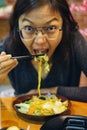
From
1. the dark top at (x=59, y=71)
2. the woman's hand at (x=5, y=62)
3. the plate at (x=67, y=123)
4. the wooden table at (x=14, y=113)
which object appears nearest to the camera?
the plate at (x=67, y=123)

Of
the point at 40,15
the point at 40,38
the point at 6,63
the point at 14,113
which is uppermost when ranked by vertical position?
the point at 40,15

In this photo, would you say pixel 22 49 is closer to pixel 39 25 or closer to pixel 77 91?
pixel 39 25

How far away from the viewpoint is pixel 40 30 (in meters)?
1.69

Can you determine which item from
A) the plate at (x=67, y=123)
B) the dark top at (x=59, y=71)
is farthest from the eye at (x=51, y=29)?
the plate at (x=67, y=123)

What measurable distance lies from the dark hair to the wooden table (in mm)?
424

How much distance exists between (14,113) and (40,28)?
0.51m

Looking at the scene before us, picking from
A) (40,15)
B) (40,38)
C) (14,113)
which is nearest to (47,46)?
(40,38)

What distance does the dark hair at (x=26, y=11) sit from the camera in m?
1.72

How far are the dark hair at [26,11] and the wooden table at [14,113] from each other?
0.42m

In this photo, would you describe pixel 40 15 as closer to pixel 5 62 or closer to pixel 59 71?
pixel 5 62

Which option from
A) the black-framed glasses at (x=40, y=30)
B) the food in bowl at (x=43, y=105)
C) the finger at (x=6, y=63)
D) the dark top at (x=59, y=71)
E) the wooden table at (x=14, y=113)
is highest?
the black-framed glasses at (x=40, y=30)

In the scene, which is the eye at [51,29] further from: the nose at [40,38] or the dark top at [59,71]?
the dark top at [59,71]

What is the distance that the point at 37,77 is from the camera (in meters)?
1.99

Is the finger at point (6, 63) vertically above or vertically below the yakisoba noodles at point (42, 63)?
above
